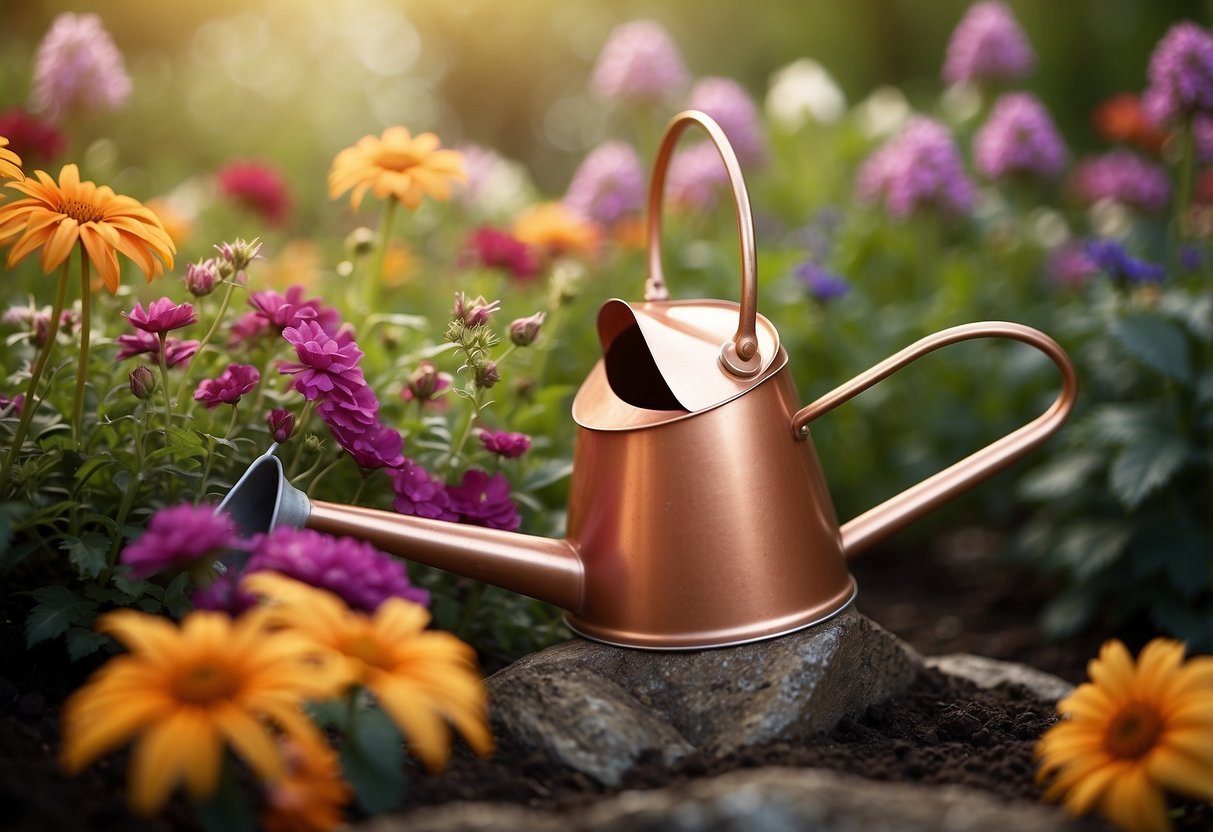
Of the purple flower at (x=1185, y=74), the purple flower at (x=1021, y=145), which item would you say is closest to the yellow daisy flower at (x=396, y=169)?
the purple flower at (x=1185, y=74)

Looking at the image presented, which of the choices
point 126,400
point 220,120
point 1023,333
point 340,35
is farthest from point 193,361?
point 340,35

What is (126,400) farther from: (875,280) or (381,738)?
(875,280)

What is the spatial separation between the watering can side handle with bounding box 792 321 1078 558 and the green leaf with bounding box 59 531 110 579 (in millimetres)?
779

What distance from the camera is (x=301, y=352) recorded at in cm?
117

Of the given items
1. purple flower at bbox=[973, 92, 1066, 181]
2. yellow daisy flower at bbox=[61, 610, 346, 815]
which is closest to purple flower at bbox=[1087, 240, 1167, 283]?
purple flower at bbox=[973, 92, 1066, 181]

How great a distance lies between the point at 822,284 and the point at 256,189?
119cm

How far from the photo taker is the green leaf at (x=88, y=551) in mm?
1107

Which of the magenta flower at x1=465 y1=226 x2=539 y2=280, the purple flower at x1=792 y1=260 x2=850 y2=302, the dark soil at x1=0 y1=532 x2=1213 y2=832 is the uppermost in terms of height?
the magenta flower at x1=465 y1=226 x2=539 y2=280

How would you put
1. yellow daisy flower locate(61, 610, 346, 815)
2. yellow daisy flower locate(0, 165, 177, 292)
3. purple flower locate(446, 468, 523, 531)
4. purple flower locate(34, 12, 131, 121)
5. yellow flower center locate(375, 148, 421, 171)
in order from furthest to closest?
purple flower locate(34, 12, 131, 121)
yellow flower center locate(375, 148, 421, 171)
purple flower locate(446, 468, 523, 531)
yellow daisy flower locate(0, 165, 177, 292)
yellow daisy flower locate(61, 610, 346, 815)

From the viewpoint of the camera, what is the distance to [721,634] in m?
1.19

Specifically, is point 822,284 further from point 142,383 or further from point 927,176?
point 142,383

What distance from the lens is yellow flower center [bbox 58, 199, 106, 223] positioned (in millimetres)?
1123

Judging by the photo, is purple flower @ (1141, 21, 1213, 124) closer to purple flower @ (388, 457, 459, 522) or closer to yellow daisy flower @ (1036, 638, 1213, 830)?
yellow daisy flower @ (1036, 638, 1213, 830)

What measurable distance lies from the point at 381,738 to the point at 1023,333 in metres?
0.80
